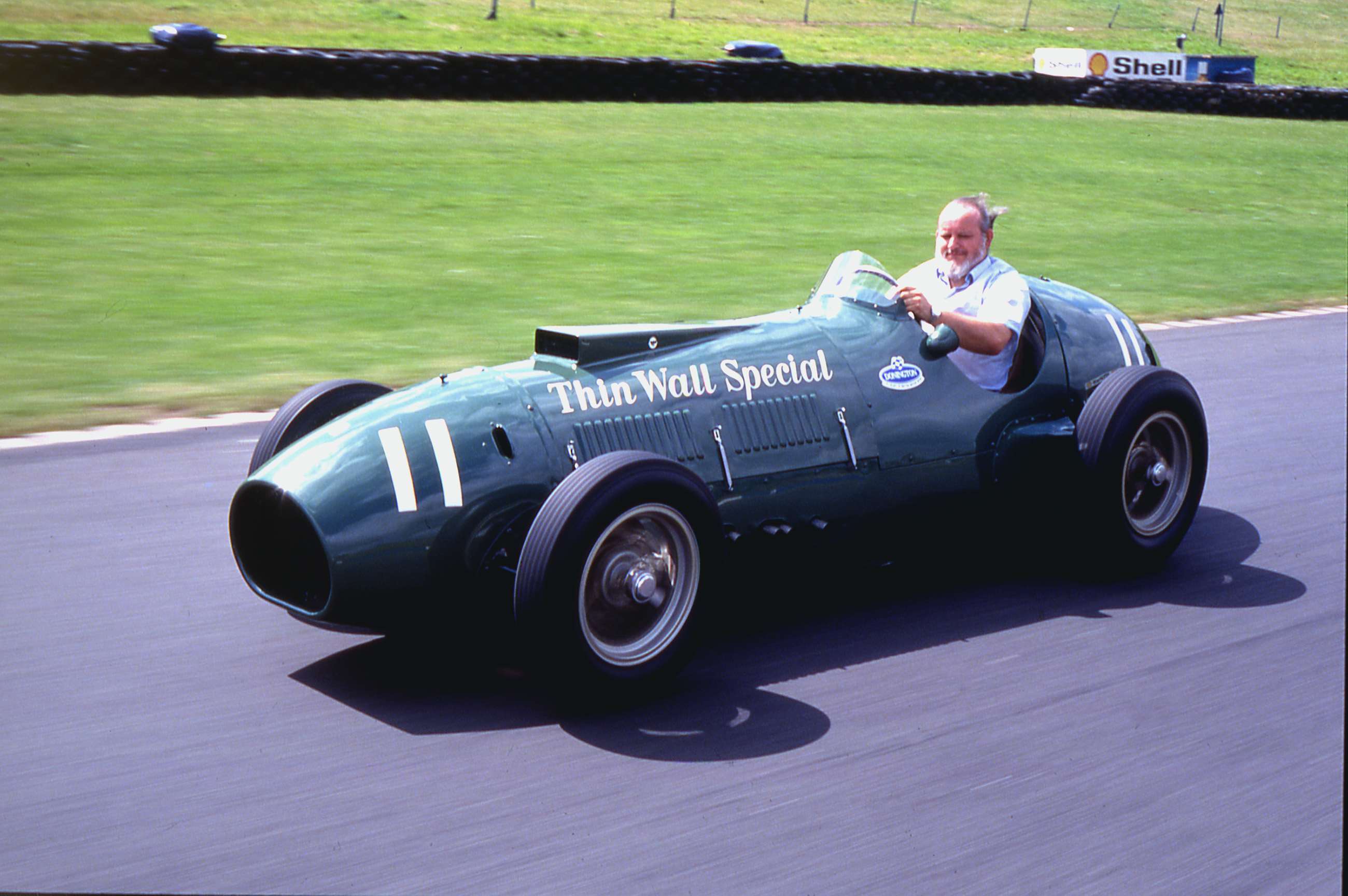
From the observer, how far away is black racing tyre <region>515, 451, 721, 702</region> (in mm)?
3783

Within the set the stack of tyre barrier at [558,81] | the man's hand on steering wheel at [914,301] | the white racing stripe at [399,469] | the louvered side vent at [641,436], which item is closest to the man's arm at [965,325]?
the man's hand on steering wheel at [914,301]

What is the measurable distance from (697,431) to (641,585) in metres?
0.62

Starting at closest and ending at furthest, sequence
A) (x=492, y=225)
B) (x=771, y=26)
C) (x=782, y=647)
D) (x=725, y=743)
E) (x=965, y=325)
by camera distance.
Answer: (x=725, y=743)
(x=782, y=647)
(x=965, y=325)
(x=492, y=225)
(x=771, y=26)

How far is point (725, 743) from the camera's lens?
12.8 feet

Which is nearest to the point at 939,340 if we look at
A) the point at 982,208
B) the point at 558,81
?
the point at 982,208

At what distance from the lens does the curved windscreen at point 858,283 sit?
198 inches

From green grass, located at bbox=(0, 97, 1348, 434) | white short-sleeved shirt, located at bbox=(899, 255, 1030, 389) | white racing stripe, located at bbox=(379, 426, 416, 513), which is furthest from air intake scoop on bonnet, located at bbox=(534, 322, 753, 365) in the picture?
green grass, located at bbox=(0, 97, 1348, 434)

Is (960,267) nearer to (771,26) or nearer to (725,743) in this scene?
(725,743)

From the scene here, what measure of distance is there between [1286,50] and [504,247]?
102 feet

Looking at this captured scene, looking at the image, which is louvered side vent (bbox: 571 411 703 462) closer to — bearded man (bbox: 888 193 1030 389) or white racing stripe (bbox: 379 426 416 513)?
white racing stripe (bbox: 379 426 416 513)

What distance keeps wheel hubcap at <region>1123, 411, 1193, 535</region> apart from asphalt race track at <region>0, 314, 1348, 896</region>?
0.28 metres

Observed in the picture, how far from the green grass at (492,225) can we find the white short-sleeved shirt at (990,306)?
3851 mm

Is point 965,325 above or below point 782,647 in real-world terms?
above

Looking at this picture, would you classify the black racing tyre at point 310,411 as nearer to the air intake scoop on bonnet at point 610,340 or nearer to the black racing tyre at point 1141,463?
the air intake scoop on bonnet at point 610,340
